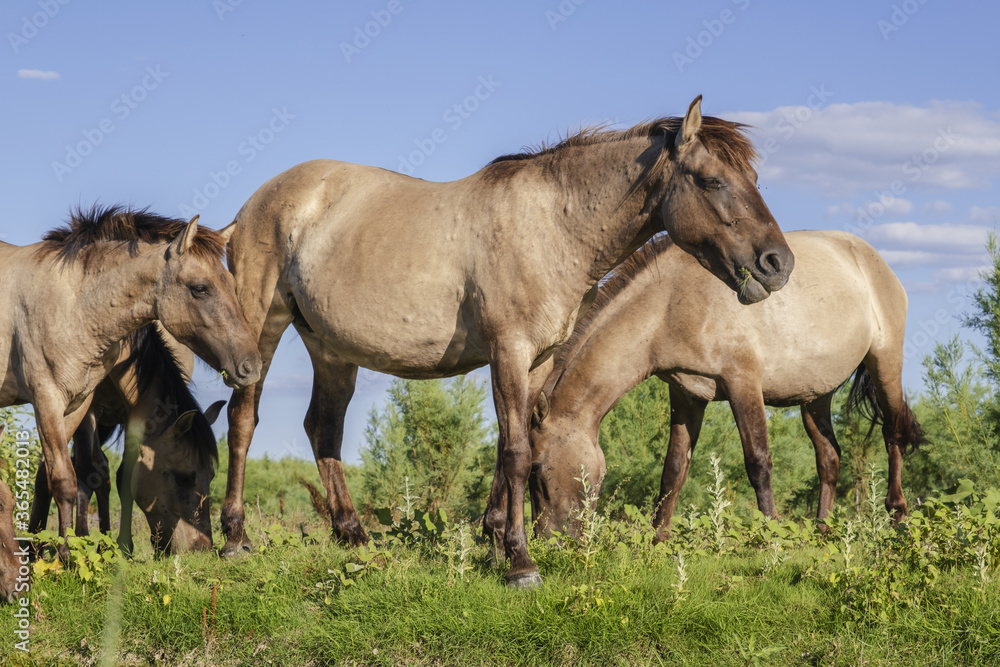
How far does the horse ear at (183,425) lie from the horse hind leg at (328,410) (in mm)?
974

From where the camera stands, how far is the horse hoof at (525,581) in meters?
4.96

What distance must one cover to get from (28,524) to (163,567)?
206 centimetres

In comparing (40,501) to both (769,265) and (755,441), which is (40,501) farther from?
(769,265)

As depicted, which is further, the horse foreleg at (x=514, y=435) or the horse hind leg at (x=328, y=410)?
the horse hind leg at (x=328, y=410)

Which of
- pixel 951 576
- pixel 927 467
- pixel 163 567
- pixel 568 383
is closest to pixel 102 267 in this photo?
pixel 163 567

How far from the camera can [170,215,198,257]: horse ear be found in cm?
621

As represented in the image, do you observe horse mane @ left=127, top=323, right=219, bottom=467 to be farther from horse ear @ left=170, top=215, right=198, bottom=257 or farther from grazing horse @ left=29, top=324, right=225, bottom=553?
horse ear @ left=170, top=215, right=198, bottom=257

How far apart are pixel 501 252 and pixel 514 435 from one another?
46.4 inches

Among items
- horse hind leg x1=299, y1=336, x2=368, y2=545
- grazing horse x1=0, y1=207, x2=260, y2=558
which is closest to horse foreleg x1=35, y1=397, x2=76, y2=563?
grazing horse x1=0, y1=207, x2=260, y2=558

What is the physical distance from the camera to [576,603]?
460cm

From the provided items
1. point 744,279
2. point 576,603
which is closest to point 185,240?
point 576,603

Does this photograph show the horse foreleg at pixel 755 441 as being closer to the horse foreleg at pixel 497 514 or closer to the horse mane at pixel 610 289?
the horse mane at pixel 610 289

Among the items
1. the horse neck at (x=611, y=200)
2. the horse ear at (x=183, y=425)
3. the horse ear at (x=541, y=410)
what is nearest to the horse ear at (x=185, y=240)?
the horse ear at (x=183, y=425)

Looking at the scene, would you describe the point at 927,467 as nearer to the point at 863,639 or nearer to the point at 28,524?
the point at 863,639
